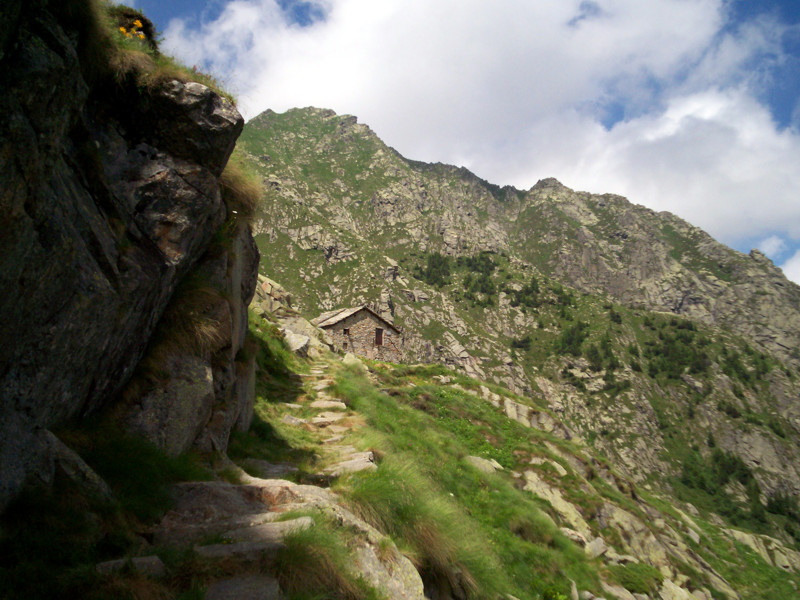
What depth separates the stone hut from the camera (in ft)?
143

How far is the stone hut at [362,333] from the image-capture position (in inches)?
1711

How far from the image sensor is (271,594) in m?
3.73

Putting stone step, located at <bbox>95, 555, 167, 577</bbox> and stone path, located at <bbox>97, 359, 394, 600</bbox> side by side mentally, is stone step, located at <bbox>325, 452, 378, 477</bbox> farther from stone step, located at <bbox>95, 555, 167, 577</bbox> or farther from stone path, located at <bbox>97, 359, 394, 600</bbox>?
stone step, located at <bbox>95, 555, 167, 577</bbox>

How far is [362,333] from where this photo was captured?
4444 centimetres

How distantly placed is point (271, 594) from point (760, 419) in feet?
521

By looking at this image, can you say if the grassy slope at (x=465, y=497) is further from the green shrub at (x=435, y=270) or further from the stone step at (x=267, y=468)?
the green shrub at (x=435, y=270)

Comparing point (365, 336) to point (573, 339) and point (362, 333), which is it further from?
point (573, 339)

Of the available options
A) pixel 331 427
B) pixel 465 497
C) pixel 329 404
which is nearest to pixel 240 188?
pixel 331 427

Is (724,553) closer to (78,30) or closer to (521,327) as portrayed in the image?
(78,30)

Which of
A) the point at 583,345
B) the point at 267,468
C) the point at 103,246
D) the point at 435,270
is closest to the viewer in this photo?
the point at 103,246

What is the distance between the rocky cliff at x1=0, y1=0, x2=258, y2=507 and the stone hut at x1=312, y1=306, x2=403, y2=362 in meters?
A: 34.1

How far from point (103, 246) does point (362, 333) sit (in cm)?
3953

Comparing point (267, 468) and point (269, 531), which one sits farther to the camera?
point (267, 468)

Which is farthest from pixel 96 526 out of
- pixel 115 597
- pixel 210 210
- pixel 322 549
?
pixel 210 210
